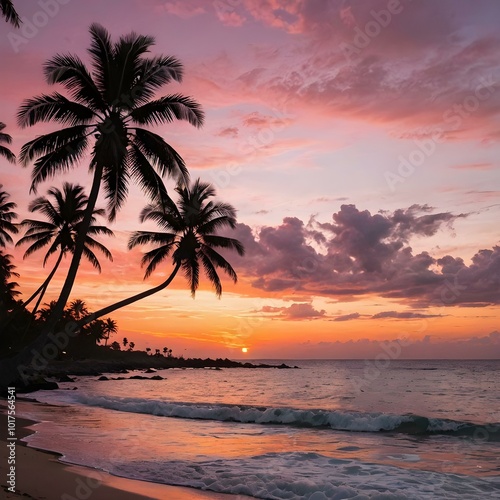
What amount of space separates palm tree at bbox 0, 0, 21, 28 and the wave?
1782 centimetres

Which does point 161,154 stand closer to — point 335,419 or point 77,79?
point 77,79

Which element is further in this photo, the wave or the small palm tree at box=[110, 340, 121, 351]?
the small palm tree at box=[110, 340, 121, 351]

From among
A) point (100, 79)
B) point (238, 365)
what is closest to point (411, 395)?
point (100, 79)

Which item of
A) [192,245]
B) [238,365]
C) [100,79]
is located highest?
[100,79]

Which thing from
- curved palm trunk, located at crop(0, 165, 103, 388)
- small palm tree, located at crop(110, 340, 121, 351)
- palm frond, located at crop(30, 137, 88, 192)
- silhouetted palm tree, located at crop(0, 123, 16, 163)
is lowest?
small palm tree, located at crop(110, 340, 121, 351)

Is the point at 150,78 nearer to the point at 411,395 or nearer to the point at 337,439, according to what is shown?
the point at 337,439

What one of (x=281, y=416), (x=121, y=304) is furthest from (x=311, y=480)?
(x=281, y=416)

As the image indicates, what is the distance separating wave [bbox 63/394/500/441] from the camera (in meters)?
20.5

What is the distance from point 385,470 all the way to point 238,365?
161102 mm

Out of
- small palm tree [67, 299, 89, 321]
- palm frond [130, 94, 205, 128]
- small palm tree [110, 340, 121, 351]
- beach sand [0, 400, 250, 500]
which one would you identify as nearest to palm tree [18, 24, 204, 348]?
palm frond [130, 94, 205, 128]

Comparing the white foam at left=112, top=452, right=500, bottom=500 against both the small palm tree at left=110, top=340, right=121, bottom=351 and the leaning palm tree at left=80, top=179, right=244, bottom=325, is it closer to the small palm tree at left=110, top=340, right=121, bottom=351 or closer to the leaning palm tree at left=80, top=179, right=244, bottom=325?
the leaning palm tree at left=80, top=179, right=244, bottom=325

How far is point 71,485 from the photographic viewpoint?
25.5 feet

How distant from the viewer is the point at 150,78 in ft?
61.7

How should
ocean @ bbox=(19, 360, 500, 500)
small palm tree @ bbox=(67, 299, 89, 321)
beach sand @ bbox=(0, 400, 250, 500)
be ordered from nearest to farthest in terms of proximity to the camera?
beach sand @ bbox=(0, 400, 250, 500) → ocean @ bbox=(19, 360, 500, 500) → small palm tree @ bbox=(67, 299, 89, 321)
